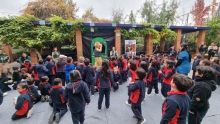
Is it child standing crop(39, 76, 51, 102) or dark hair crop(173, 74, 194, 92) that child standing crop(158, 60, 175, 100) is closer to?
dark hair crop(173, 74, 194, 92)

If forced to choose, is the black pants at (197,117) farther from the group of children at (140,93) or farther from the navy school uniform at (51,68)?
the navy school uniform at (51,68)

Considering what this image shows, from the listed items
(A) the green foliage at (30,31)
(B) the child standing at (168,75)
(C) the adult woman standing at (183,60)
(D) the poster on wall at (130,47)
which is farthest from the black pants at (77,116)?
(D) the poster on wall at (130,47)

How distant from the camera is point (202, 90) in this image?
1.81 metres

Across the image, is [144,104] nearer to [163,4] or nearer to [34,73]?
[34,73]

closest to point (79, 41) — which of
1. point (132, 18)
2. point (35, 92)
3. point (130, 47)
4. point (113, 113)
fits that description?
point (130, 47)

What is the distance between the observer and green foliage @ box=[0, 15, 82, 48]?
5.87 metres

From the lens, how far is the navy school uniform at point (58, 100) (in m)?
2.58

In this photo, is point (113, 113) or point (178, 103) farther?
point (113, 113)

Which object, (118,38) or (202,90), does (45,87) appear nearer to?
(202,90)

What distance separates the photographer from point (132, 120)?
8.72ft

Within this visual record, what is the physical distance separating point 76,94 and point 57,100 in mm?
822

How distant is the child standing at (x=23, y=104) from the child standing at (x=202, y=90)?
11.8 ft

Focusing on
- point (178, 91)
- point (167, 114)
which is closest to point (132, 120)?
point (167, 114)

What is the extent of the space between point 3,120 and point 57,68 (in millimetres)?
2162
